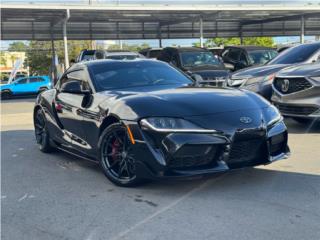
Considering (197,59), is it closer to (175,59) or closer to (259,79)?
(175,59)

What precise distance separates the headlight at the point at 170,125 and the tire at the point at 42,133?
114 inches

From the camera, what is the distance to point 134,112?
4.70 metres

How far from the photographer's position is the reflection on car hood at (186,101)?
15.1 ft

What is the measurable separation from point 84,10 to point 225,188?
2238 centimetres

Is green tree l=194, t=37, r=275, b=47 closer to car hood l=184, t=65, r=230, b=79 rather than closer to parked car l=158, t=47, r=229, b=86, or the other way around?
parked car l=158, t=47, r=229, b=86

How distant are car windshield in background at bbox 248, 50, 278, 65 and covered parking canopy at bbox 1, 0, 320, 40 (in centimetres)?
953

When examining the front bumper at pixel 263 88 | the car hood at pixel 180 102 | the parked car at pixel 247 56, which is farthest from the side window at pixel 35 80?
the car hood at pixel 180 102

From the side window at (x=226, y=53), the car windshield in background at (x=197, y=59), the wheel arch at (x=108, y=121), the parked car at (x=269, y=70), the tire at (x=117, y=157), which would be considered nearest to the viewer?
the tire at (x=117, y=157)

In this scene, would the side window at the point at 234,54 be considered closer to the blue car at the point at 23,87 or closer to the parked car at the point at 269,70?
the parked car at the point at 269,70

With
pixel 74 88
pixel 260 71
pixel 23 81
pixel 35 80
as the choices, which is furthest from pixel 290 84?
pixel 35 80

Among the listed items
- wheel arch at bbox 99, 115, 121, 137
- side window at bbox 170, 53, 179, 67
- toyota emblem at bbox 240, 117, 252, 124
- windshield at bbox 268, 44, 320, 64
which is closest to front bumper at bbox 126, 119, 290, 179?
toyota emblem at bbox 240, 117, 252, 124

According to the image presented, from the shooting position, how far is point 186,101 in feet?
15.6

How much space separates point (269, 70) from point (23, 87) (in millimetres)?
21038

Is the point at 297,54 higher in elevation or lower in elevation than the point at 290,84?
higher
